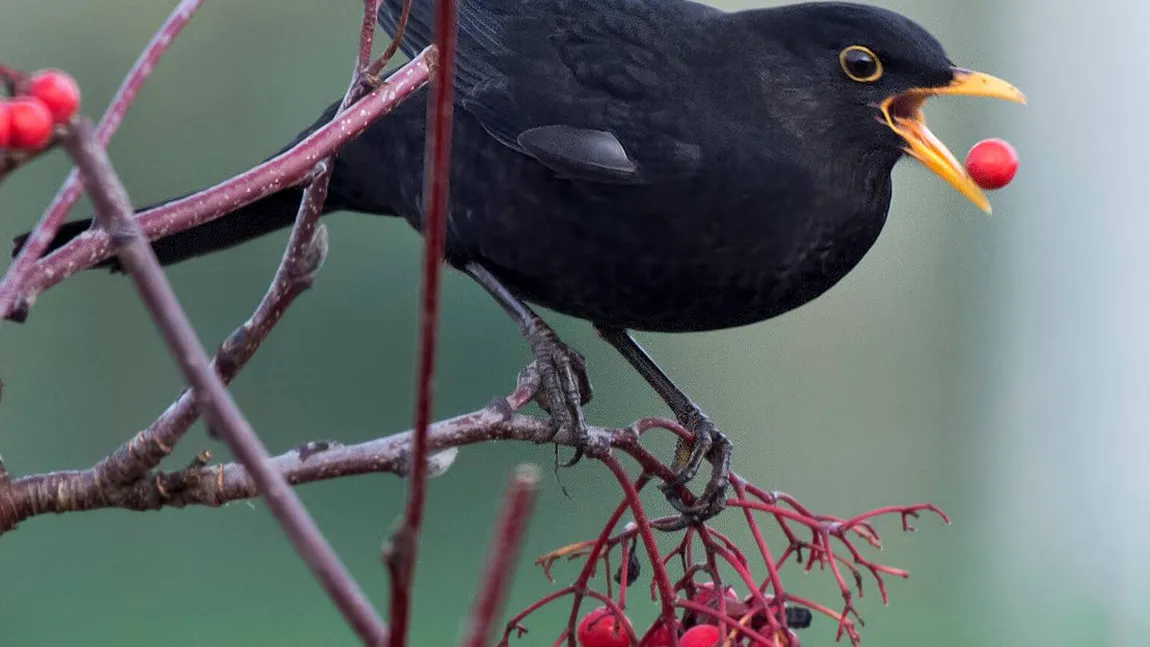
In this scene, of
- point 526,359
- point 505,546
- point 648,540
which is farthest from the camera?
point 526,359

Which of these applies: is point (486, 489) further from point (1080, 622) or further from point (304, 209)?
point (304, 209)

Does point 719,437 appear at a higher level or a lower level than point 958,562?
higher

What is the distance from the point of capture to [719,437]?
4.76 ft

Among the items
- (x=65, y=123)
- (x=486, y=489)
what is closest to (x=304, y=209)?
(x=65, y=123)

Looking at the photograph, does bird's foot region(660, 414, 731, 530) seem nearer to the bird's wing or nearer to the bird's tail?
the bird's wing

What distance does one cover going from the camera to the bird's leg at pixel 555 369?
117 cm

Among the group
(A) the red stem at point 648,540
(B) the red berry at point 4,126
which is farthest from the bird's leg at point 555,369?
(B) the red berry at point 4,126

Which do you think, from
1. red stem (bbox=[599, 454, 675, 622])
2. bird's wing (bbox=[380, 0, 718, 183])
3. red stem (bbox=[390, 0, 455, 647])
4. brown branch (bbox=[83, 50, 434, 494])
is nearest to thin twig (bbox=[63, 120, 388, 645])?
red stem (bbox=[390, 0, 455, 647])

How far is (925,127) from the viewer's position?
4.83ft

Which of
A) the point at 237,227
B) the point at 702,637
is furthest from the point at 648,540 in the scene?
the point at 237,227

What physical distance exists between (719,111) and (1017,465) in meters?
3.15

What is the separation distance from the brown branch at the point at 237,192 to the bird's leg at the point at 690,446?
512mm

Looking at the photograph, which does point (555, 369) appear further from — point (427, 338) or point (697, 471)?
point (427, 338)

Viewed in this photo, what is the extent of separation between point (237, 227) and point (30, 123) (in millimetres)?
1178
